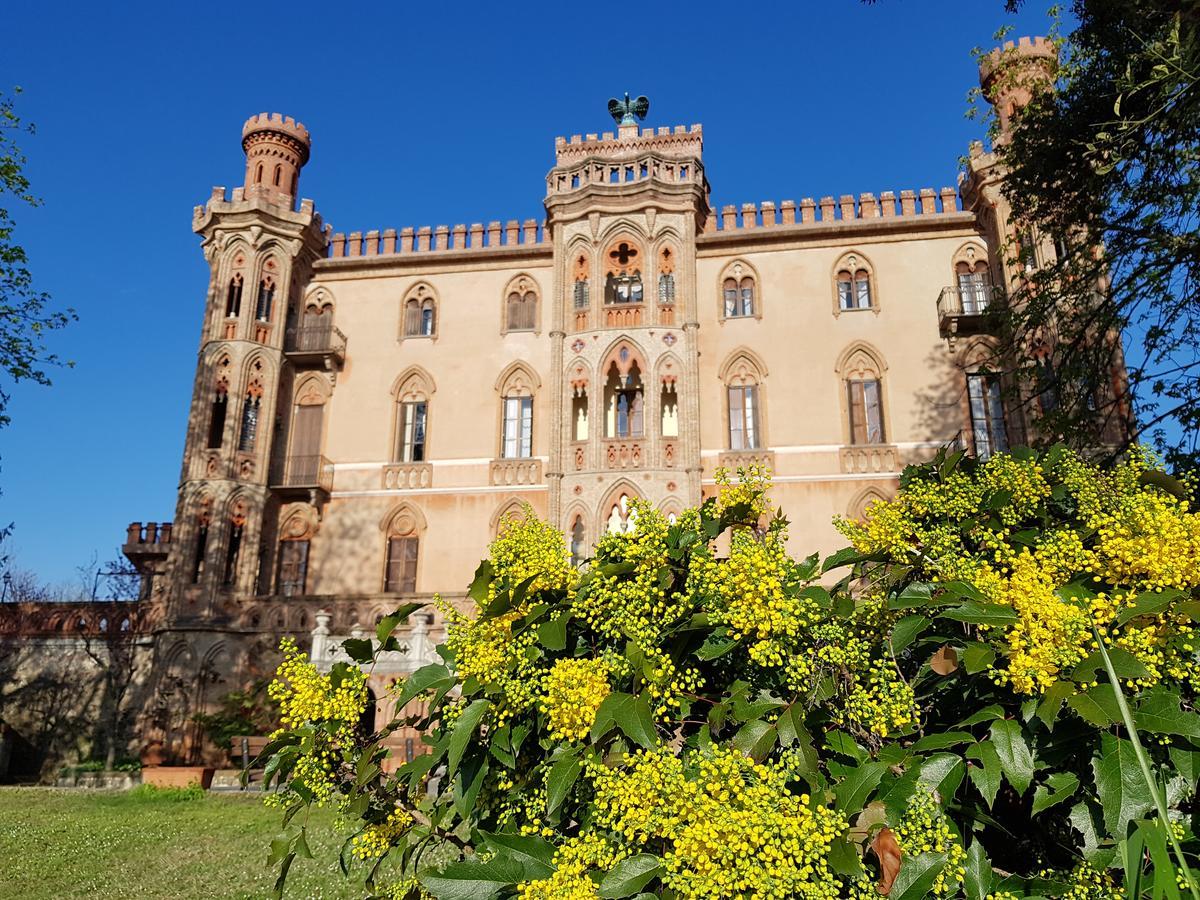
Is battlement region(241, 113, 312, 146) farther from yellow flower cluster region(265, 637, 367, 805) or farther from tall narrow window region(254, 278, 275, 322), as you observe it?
yellow flower cluster region(265, 637, 367, 805)

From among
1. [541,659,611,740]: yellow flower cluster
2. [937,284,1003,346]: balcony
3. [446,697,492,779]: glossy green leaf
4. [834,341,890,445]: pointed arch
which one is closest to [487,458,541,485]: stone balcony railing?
[834,341,890,445]: pointed arch

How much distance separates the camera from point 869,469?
70.1 feet

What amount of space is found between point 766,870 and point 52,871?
27.6 ft

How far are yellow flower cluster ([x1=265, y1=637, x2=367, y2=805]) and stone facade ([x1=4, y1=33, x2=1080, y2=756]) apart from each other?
17.4 metres

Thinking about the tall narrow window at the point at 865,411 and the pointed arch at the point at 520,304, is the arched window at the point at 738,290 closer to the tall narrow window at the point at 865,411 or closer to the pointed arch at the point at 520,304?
the tall narrow window at the point at 865,411

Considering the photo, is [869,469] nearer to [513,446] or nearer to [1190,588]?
[513,446]

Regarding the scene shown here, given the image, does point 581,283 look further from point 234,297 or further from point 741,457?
point 234,297

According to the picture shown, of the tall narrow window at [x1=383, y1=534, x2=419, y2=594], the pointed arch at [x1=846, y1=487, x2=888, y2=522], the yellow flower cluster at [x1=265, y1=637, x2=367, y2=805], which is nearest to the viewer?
the yellow flower cluster at [x1=265, y1=637, x2=367, y2=805]

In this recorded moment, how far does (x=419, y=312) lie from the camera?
81.9ft

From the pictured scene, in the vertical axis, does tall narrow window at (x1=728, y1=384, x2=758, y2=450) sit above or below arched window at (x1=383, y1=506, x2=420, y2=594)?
above

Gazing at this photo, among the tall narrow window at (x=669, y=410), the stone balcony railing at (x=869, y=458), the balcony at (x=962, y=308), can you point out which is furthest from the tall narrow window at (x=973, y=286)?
the tall narrow window at (x=669, y=410)

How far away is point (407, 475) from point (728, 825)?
21846 mm

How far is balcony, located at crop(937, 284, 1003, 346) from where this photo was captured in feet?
70.2

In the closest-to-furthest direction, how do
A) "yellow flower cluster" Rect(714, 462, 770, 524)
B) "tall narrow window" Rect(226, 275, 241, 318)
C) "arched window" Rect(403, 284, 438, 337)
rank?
1. "yellow flower cluster" Rect(714, 462, 770, 524)
2. "tall narrow window" Rect(226, 275, 241, 318)
3. "arched window" Rect(403, 284, 438, 337)
